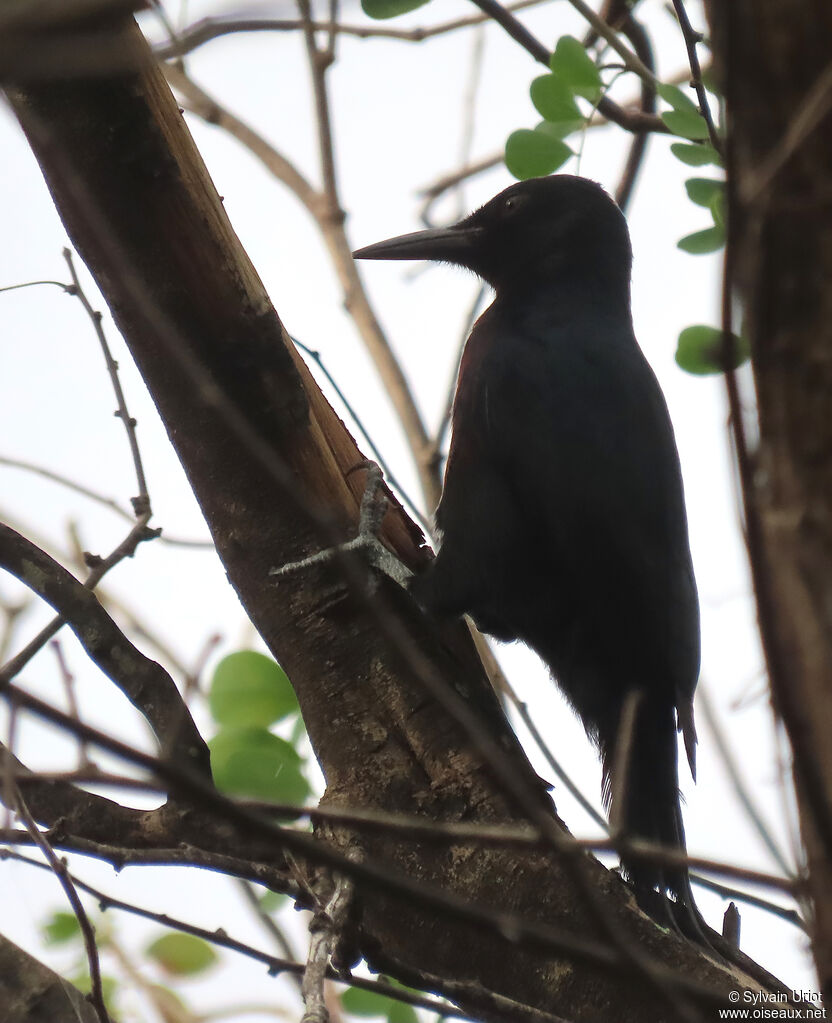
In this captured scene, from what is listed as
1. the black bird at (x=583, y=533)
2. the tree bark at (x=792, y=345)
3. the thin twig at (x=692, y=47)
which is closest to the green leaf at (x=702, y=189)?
the thin twig at (x=692, y=47)

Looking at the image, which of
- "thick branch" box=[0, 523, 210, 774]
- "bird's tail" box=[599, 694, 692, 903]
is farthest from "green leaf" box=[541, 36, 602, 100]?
"thick branch" box=[0, 523, 210, 774]

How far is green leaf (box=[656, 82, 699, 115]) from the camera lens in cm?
252

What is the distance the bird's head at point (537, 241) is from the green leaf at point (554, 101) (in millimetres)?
885

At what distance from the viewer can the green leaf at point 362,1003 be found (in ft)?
8.13

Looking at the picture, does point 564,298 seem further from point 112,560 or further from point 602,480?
point 112,560

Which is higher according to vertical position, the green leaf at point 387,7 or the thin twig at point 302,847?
the green leaf at point 387,7

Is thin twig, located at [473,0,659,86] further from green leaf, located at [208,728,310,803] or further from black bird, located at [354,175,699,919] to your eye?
green leaf, located at [208,728,310,803]

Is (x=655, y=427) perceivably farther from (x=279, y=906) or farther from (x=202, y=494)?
(x=279, y=906)

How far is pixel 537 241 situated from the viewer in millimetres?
3797

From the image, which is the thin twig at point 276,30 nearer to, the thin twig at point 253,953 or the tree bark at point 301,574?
the tree bark at point 301,574

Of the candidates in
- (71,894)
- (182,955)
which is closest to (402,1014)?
(182,955)

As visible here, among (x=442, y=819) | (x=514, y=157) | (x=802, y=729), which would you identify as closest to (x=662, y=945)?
(x=442, y=819)

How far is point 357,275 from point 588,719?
1466 mm

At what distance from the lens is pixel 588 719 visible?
3.00 meters
